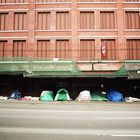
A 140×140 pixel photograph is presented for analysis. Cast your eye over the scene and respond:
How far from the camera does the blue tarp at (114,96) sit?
28.2 metres

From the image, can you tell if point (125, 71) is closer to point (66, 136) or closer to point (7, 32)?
point (7, 32)

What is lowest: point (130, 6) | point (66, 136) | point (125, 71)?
point (66, 136)

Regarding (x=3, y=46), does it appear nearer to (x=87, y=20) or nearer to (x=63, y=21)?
(x=63, y=21)

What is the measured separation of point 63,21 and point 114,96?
36.0 feet

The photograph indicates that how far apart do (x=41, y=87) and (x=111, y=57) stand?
8673 mm

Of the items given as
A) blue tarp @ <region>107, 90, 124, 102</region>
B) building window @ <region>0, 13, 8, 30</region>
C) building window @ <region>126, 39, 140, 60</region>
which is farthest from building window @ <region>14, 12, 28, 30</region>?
blue tarp @ <region>107, 90, 124, 102</region>

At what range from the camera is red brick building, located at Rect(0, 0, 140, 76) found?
32.4 metres

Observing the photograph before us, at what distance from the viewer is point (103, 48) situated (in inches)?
1252

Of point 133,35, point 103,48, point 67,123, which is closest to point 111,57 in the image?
point 103,48

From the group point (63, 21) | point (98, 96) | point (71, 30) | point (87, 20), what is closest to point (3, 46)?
point (63, 21)

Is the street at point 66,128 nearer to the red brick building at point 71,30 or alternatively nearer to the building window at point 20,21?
the red brick building at point 71,30

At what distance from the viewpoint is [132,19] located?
109ft

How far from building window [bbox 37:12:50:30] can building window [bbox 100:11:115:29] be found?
6.35 meters

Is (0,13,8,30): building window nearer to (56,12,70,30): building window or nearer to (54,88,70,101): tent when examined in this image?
(56,12,70,30): building window
